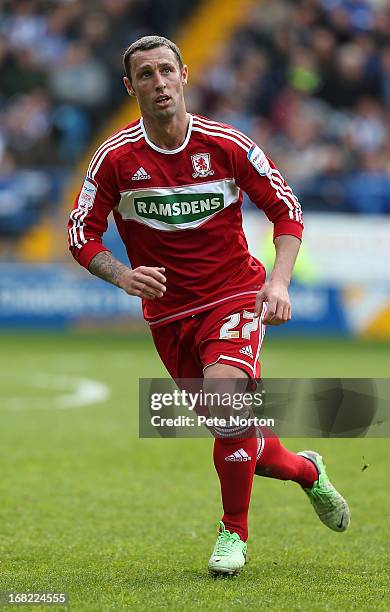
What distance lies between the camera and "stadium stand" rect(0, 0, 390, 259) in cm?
1745

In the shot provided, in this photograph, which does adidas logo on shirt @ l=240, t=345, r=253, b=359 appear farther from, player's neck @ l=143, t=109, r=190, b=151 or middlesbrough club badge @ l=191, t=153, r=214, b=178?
player's neck @ l=143, t=109, r=190, b=151

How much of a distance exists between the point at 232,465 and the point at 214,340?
544 mm

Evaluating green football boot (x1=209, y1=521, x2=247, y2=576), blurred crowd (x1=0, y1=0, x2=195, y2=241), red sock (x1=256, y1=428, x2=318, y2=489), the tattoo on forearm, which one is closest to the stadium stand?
blurred crowd (x1=0, y1=0, x2=195, y2=241)

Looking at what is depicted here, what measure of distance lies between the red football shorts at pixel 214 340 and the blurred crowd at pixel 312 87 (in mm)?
11772

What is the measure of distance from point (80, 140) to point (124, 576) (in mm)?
15315

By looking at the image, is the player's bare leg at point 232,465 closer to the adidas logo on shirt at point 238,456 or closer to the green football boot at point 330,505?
the adidas logo on shirt at point 238,456

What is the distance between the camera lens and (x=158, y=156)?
5027 mm

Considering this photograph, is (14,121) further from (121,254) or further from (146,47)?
(146,47)

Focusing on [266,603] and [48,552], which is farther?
[48,552]

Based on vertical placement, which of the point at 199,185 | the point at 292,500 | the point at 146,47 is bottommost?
the point at 292,500

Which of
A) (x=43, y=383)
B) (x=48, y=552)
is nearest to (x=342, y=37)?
(x=43, y=383)

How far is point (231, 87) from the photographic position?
64.1 feet

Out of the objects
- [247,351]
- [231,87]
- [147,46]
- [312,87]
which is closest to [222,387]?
[247,351]

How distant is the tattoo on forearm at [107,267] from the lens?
4.84 m
